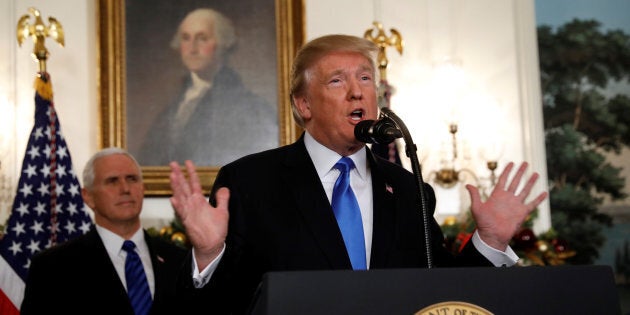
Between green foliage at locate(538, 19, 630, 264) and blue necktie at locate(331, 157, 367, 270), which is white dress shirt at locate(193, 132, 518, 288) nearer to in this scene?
blue necktie at locate(331, 157, 367, 270)

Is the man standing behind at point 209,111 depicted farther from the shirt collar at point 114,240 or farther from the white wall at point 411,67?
the shirt collar at point 114,240

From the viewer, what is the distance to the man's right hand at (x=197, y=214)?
7.61 ft

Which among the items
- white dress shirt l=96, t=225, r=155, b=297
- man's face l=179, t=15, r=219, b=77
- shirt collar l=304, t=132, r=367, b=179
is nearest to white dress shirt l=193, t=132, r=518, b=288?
shirt collar l=304, t=132, r=367, b=179

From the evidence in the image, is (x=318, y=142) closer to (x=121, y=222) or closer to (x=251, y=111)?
(x=121, y=222)

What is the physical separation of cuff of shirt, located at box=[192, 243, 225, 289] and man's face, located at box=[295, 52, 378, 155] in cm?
71

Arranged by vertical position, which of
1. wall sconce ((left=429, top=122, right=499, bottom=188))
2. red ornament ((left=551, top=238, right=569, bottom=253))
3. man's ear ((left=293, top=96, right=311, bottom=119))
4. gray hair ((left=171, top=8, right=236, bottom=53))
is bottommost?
red ornament ((left=551, top=238, right=569, bottom=253))

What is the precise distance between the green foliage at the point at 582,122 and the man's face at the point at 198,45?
2.59 meters

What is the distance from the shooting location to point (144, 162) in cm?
638

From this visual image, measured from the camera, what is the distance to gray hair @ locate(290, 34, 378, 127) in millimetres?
3059

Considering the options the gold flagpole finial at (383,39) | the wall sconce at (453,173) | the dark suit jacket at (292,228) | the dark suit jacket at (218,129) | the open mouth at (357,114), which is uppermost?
the gold flagpole finial at (383,39)

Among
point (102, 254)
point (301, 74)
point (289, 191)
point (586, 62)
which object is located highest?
point (586, 62)

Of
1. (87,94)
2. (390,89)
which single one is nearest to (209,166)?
(87,94)

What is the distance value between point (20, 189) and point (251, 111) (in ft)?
5.82

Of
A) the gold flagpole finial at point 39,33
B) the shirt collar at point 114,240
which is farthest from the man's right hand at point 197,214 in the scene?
the gold flagpole finial at point 39,33
